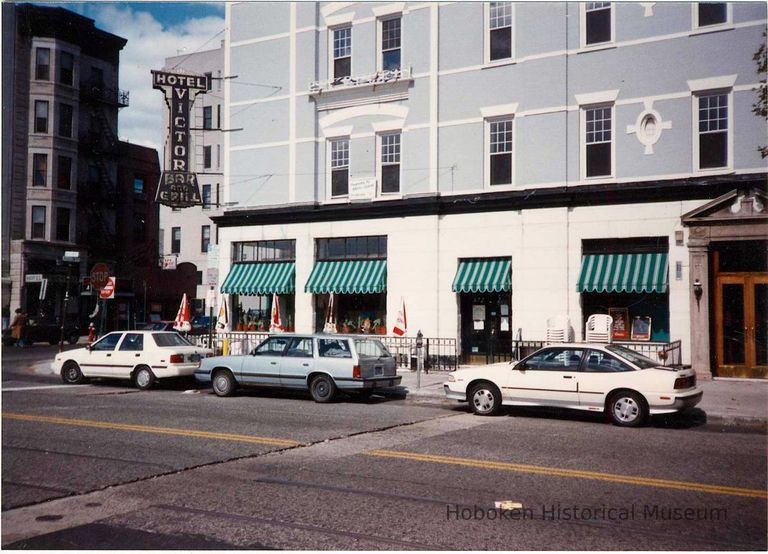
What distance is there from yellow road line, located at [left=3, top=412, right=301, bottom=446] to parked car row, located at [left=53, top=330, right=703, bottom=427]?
14.9 feet

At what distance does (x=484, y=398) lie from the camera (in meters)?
14.0

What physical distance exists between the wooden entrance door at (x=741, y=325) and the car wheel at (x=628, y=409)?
7336 millimetres

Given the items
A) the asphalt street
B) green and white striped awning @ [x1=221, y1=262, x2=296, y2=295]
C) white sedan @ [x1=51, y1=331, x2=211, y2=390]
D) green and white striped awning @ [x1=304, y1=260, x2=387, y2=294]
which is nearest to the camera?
the asphalt street

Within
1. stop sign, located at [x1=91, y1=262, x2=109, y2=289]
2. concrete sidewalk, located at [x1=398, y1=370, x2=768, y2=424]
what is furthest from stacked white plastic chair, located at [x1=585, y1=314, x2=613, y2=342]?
stop sign, located at [x1=91, y1=262, x2=109, y2=289]

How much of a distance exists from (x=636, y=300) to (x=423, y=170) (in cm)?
771

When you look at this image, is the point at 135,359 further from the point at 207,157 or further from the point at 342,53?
the point at 207,157

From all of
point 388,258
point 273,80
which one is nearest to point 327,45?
point 273,80

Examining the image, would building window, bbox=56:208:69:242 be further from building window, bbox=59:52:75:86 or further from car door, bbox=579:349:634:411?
car door, bbox=579:349:634:411

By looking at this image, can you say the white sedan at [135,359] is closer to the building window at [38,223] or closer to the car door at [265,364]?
the car door at [265,364]

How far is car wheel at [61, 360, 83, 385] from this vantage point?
747 inches

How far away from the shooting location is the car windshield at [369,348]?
15.8m

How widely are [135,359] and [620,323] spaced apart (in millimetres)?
13304

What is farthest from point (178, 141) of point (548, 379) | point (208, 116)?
point (208, 116)

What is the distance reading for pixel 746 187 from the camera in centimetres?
1795
